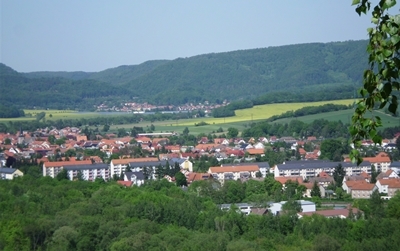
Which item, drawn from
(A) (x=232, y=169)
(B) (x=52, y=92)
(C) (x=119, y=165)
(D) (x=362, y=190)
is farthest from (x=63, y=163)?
(B) (x=52, y=92)

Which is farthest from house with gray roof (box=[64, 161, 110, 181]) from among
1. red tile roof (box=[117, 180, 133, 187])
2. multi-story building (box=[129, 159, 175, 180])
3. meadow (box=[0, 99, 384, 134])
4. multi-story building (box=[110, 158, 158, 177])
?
meadow (box=[0, 99, 384, 134])

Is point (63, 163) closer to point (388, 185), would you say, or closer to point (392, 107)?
point (388, 185)

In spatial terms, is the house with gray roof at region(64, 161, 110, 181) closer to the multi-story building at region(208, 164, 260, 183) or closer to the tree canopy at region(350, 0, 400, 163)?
the multi-story building at region(208, 164, 260, 183)

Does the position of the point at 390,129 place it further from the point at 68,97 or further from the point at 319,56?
the point at 319,56

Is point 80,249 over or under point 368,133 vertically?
under

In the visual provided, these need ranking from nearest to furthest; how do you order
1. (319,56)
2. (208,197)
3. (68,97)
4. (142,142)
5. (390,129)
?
(208,197), (390,129), (142,142), (68,97), (319,56)

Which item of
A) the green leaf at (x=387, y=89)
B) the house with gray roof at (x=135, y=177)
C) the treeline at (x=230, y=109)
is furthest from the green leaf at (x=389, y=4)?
the treeline at (x=230, y=109)

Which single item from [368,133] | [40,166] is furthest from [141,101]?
[368,133]
